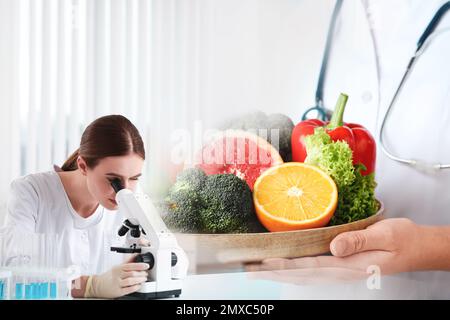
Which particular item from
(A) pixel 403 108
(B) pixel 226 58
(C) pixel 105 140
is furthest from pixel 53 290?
(A) pixel 403 108

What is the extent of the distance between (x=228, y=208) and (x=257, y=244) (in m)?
0.08

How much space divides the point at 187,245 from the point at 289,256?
168 mm

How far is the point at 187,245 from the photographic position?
1.20 m

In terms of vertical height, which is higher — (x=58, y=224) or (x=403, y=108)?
(x=403, y=108)

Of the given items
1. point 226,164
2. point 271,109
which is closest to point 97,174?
point 226,164

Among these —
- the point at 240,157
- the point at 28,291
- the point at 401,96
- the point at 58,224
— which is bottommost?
the point at 28,291

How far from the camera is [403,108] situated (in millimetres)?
1265

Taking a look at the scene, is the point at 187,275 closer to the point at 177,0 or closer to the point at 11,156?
the point at 11,156

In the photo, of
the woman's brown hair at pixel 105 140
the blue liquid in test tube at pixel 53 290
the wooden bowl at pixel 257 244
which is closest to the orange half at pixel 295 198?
the wooden bowl at pixel 257 244

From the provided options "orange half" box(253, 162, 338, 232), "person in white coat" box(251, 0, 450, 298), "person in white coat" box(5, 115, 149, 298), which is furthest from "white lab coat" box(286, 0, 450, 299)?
"person in white coat" box(5, 115, 149, 298)

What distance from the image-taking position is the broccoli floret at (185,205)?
119cm

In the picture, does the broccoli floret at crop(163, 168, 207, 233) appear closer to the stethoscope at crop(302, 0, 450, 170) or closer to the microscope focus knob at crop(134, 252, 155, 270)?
the microscope focus knob at crop(134, 252, 155, 270)

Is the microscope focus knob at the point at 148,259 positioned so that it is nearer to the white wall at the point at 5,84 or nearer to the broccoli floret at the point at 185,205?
the broccoli floret at the point at 185,205

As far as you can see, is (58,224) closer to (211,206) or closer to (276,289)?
(211,206)
